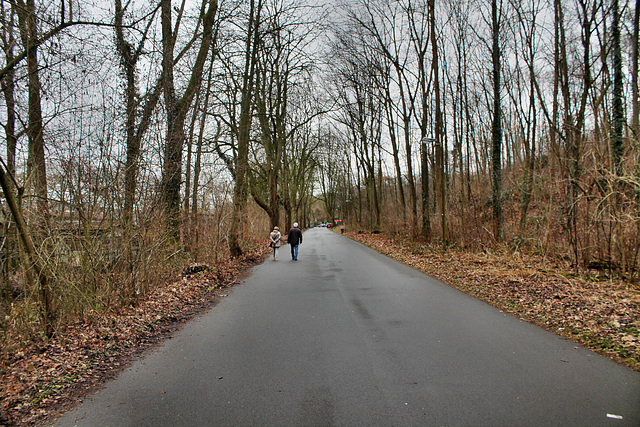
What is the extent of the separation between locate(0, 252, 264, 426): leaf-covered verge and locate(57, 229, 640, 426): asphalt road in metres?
0.28

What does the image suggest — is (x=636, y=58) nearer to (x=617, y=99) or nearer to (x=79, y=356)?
(x=617, y=99)

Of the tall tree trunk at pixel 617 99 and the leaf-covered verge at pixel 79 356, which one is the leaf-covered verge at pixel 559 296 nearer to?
the tall tree trunk at pixel 617 99

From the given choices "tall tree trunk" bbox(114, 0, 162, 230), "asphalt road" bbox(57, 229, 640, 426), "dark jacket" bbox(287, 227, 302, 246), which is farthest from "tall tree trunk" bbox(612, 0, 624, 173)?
"dark jacket" bbox(287, 227, 302, 246)

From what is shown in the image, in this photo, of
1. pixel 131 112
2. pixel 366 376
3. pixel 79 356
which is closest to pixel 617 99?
pixel 366 376

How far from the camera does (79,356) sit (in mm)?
4867

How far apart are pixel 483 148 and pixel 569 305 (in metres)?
31.5

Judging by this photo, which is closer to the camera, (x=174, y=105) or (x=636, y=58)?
(x=174, y=105)

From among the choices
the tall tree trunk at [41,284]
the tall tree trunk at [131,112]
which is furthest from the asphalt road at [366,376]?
the tall tree trunk at [131,112]

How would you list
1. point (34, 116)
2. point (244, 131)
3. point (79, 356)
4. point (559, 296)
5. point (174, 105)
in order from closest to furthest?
1. point (79, 356)
2. point (34, 116)
3. point (559, 296)
4. point (174, 105)
5. point (244, 131)

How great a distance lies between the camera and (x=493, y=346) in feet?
16.8

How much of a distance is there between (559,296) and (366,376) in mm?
5210

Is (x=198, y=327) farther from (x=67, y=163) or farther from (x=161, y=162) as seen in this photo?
(x=161, y=162)

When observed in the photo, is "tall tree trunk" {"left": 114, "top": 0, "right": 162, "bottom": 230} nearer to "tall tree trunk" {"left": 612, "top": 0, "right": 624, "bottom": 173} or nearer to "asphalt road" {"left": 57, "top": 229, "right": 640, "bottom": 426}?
"asphalt road" {"left": 57, "top": 229, "right": 640, "bottom": 426}

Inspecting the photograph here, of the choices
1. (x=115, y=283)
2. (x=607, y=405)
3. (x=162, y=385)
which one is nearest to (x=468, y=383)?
(x=607, y=405)
